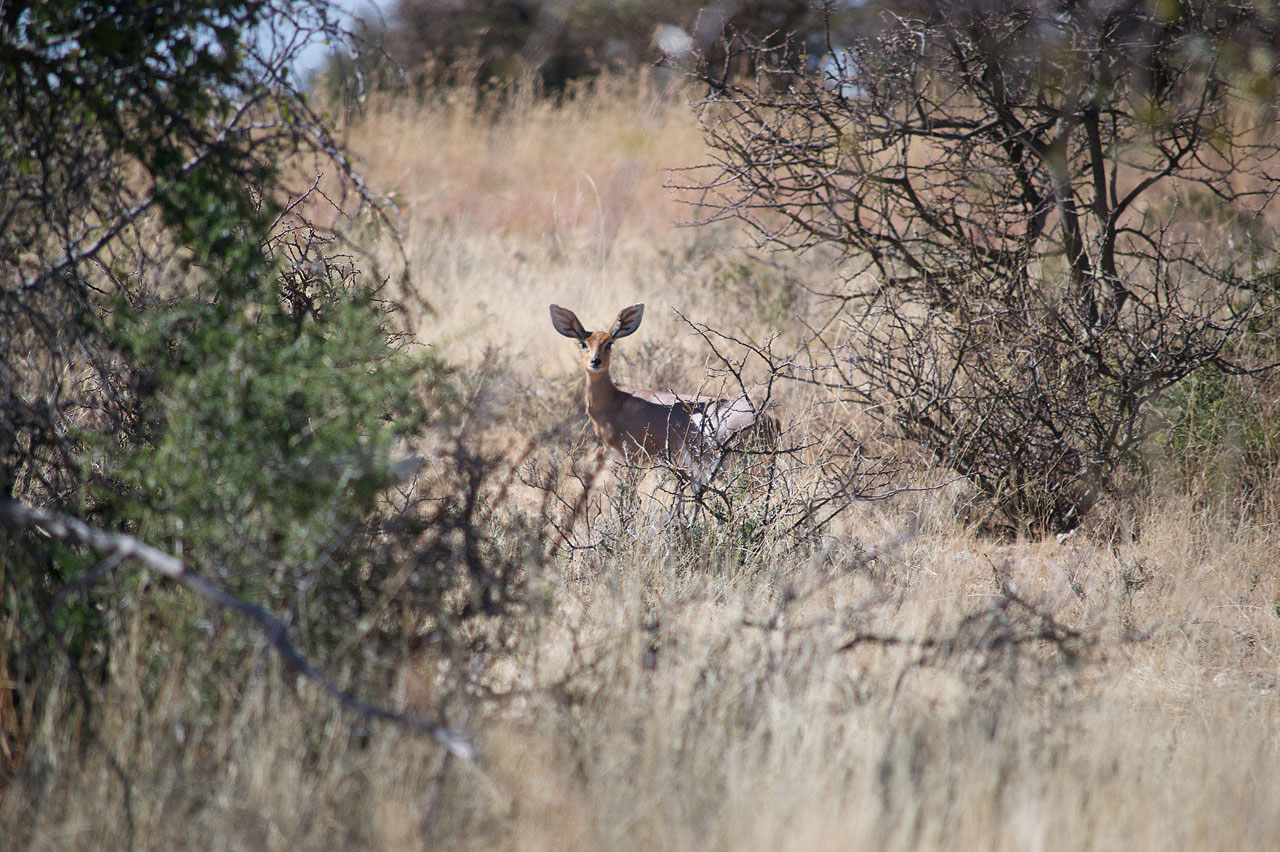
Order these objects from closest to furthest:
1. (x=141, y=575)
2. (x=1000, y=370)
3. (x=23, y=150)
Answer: (x=141, y=575)
(x=23, y=150)
(x=1000, y=370)

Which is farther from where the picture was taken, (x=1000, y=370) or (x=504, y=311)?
(x=504, y=311)

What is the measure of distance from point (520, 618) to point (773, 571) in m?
1.54

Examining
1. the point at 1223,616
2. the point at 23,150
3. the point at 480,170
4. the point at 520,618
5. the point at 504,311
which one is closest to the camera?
the point at 23,150

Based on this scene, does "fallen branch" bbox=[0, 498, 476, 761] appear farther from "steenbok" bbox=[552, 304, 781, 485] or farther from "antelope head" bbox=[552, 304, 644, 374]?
"antelope head" bbox=[552, 304, 644, 374]

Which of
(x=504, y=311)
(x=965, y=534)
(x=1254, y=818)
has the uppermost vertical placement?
(x=504, y=311)

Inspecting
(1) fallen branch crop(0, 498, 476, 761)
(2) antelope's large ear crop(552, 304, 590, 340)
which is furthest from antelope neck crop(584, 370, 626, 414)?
(1) fallen branch crop(0, 498, 476, 761)

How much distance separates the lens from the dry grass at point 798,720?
2.90 meters

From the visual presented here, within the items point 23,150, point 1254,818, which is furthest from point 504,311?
point 1254,818

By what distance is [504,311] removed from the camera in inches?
375

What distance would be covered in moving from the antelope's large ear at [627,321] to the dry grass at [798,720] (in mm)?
2021

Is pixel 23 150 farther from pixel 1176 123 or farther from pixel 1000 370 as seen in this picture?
pixel 1176 123

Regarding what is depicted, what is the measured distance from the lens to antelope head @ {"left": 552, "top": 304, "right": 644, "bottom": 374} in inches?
284

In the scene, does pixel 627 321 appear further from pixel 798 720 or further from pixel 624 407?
pixel 798 720

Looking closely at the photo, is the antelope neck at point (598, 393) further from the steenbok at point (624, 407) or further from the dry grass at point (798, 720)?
the dry grass at point (798, 720)
